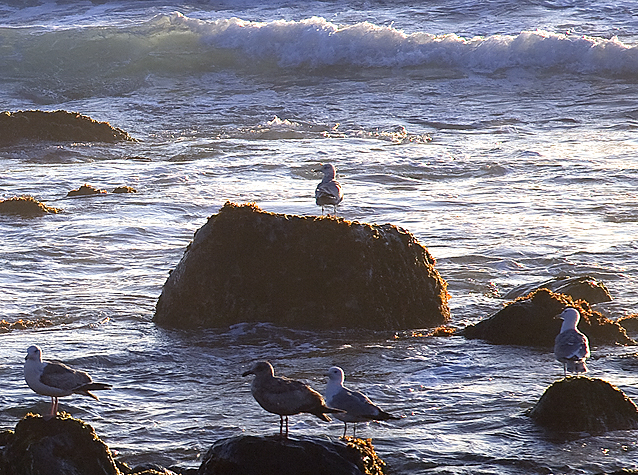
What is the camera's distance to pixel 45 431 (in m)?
4.78

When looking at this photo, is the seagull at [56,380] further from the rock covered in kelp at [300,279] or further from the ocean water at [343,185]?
the rock covered in kelp at [300,279]

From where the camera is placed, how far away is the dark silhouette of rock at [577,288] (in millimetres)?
8578

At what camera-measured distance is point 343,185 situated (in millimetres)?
14258

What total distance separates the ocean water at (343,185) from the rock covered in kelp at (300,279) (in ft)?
0.70

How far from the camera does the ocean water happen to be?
20.2 ft

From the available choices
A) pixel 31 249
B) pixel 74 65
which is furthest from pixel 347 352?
pixel 74 65

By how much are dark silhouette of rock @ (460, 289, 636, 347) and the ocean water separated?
0.19 meters

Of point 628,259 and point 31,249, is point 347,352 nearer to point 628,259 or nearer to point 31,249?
point 628,259

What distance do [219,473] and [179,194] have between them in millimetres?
9056

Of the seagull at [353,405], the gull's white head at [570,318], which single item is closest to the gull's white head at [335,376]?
the seagull at [353,405]

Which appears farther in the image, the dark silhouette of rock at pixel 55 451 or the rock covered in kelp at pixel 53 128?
the rock covered in kelp at pixel 53 128

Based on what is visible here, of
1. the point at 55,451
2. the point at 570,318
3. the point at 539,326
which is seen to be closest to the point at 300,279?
the point at 539,326

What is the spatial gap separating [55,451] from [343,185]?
9.89 m

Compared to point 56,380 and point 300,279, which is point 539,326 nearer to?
point 300,279
